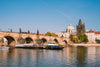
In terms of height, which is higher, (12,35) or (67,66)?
(12,35)

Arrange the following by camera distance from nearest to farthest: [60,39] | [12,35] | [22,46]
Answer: [22,46] → [12,35] → [60,39]

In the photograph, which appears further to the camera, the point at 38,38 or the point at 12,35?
the point at 38,38

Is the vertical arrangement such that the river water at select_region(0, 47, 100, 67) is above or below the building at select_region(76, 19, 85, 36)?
below

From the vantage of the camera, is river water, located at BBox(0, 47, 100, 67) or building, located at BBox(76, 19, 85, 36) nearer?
river water, located at BBox(0, 47, 100, 67)

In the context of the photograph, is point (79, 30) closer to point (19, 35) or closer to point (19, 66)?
point (19, 35)

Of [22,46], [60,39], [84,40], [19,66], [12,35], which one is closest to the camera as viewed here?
[19,66]

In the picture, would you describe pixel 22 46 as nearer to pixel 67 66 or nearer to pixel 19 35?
pixel 19 35

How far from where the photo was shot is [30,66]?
1903 centimetres

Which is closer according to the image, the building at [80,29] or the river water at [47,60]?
the river water at [47,60]

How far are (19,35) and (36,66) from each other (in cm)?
5004

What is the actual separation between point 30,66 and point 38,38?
60.8 meters

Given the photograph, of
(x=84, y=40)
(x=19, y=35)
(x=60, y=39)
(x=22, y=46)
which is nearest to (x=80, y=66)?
(x=22, y=46)

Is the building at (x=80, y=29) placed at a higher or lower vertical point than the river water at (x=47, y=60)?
higher

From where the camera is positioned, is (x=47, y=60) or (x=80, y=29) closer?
(x=47, y=60)
